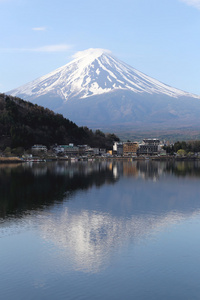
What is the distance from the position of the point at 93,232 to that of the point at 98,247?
120 inches

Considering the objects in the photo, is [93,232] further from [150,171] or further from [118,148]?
[118,148]

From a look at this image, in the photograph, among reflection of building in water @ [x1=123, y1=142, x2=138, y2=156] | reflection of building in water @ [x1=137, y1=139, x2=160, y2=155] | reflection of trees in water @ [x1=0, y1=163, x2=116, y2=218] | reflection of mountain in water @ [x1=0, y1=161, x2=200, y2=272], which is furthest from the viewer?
reflection of building in water @ [x1=137, y1=139, x2=160, y2=155]

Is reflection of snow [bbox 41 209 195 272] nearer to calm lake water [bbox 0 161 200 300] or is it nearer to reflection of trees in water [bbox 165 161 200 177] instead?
calm lake water [bbox 0 161 200 300]

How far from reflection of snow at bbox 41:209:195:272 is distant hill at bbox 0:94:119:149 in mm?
79153

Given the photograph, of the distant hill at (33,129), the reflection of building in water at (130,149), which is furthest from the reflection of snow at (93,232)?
the reflection of building in water at (130,149)

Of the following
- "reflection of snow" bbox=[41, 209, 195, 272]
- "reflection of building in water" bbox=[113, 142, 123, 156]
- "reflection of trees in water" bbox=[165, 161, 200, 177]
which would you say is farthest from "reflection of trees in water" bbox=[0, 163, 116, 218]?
"reflection of building in water" bbox=[113, 142, 123, 156]

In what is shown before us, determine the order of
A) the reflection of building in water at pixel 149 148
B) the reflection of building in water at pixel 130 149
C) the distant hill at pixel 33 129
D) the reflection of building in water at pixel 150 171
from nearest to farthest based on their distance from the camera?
the reflection of building in water at pixel 150 171 → the distant hill at pixel 33 129 → the reflection of building in water at pixel 130 149 → the reflection of building in water at pixel 149 148

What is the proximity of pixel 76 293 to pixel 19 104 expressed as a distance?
122 m

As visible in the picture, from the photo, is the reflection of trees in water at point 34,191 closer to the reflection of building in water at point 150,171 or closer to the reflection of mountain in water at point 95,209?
the reflection of mountain in water at point 95,209

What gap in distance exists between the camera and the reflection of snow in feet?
59.9

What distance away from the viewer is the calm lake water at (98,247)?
1513cm

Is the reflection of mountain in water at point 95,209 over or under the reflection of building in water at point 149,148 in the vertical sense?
under

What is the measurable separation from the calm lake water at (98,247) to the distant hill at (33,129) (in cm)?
7080

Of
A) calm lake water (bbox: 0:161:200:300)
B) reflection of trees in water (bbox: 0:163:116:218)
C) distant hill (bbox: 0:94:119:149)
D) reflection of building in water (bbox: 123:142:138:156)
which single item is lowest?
calm lake water (bbox: 0:161:200:300)
